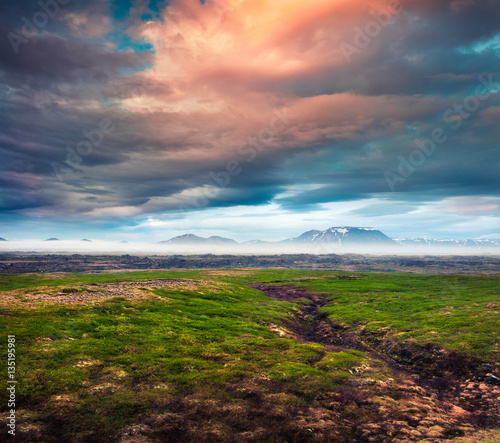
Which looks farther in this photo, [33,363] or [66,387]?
[33,363]

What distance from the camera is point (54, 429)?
688 inches

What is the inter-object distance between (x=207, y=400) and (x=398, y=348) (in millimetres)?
32197

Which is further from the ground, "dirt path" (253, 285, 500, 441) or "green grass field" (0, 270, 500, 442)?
"green grass field" (0, 270, 500, 442)

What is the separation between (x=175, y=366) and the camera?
2825 centimetres

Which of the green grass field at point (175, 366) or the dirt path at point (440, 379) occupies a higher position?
the green grass field at point (175, 366)

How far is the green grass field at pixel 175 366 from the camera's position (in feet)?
63.2

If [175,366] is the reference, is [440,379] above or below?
below

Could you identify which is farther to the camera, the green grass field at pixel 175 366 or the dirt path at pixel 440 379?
the dirt path at pixel 440 379

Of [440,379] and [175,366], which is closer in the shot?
[175,366]

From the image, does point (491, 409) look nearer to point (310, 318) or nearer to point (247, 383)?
point (247, 383)

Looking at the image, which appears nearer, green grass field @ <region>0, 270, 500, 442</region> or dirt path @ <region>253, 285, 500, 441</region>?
green grass field @ <region>0, 270, 500, 442</region>

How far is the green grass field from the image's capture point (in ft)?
63.2

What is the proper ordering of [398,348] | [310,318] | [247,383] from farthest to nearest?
[310,318] < [398,348] < [247,383]

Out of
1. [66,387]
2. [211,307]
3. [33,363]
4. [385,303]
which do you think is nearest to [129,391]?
[66,387]
